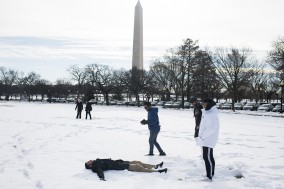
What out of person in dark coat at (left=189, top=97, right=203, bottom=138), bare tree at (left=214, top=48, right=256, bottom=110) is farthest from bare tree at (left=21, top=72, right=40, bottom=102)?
person in dark coat at (left=189, top=97, right=203, bottom=138)

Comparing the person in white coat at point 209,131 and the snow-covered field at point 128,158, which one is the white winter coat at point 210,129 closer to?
the person in white coat at point 209,131

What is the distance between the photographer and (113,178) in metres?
7.51

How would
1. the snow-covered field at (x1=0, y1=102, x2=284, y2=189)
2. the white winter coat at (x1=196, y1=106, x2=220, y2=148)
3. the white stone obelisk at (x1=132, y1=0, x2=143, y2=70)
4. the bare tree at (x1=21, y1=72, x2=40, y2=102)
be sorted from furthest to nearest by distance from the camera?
the bare tree at (x1=21, y1=72, x2=40, y2=102)
the white stone obelisk at (x1=132, y1=0, x2=143, y2=70)
the white winter coat at (x1=196, y1=106, x2=220, y2=148)
the snow-covered field at (x1=0, y1=102, x2=284, y2=189)

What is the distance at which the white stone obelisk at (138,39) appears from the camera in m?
69.1

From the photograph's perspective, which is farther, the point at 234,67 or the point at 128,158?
the point at 234,67

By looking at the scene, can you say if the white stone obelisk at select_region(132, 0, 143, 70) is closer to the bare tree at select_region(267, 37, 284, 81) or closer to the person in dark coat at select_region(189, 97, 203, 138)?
the bare tree at select_region(267, 37, 284, 81)

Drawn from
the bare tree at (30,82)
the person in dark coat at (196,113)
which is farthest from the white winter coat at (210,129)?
the bare tree at (30,82)

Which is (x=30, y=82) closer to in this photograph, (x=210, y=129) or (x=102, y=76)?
(x=102, y=76)

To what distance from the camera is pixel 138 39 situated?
230ft

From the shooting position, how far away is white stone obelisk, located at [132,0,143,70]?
69.1m

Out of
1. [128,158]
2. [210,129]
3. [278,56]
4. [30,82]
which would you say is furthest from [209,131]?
[30,82]

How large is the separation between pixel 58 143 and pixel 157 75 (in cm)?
5321

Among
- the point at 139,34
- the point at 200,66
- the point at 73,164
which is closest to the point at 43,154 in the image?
the point at 73,164

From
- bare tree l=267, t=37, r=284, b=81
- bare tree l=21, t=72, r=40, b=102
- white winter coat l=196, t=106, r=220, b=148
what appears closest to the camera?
white winter coat l=196, t=106, r=220, b=148
